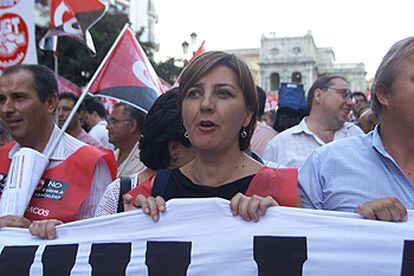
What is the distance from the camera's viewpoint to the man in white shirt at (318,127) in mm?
4383

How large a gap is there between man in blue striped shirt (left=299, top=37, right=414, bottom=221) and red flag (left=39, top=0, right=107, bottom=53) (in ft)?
11.3

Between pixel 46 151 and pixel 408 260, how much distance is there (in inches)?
72.1

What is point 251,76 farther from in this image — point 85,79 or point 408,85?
point 85,79

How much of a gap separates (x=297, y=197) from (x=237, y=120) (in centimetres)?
37

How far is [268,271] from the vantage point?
6.53ft

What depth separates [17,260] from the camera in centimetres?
222

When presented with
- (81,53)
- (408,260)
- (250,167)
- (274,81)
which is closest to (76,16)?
(250,167)

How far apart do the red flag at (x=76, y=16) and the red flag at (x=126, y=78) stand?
0.68 meters

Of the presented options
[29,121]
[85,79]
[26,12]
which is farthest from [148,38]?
[29,121]

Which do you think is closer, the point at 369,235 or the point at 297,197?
the point at 369,235

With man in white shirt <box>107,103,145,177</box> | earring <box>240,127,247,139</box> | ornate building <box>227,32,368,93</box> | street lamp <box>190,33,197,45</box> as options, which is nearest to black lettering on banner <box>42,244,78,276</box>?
earring <box>240,127,247,139</box>

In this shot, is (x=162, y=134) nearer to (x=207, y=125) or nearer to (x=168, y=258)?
(x=207, y=125)

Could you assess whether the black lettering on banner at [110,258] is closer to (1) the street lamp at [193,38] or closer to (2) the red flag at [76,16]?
(2) the red flag at [76,16]

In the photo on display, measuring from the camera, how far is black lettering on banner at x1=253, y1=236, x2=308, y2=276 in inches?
78.2
